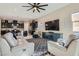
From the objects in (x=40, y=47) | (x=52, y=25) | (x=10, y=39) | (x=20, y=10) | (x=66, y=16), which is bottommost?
(x=40, y=47)

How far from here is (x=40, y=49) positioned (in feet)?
7.33

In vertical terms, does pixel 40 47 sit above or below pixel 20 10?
below

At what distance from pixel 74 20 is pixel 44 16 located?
55 centimetres

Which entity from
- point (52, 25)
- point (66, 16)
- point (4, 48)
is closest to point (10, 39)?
point (4, 48)

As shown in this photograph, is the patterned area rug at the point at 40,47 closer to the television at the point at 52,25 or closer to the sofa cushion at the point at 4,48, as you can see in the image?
the television at the point at 52,25

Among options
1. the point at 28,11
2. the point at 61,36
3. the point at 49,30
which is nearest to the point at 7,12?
the point at 28,11

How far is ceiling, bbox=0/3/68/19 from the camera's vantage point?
215 cm

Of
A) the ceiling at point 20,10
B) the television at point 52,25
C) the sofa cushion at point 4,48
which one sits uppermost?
the ceiling at point 20,10

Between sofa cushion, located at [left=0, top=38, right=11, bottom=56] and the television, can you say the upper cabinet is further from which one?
the television

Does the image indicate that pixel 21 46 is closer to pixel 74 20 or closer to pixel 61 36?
pixel 61 36

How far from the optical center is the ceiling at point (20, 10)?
2.15 metres

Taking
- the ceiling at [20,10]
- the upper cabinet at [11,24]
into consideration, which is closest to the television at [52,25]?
the ceiling at [20,10]

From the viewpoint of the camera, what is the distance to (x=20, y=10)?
2180 mm

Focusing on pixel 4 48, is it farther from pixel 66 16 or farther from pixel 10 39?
pixel 66 16
